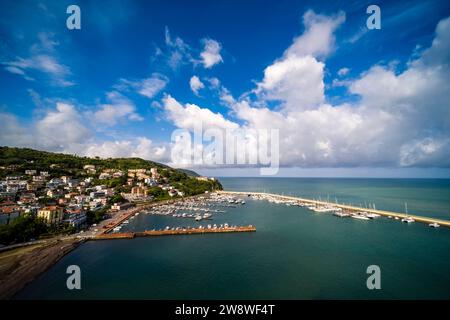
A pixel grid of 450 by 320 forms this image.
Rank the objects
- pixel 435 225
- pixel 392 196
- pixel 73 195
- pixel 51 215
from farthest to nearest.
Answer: pixel 392 196 → pixel 73 195 → pixel 435 225 → pixel 51 215

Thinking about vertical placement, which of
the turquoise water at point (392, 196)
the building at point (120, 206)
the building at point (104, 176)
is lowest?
the turquoise water at point (392, 196)

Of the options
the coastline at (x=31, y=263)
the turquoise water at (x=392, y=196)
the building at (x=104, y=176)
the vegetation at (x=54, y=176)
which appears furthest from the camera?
the building at (x=104, y=176)

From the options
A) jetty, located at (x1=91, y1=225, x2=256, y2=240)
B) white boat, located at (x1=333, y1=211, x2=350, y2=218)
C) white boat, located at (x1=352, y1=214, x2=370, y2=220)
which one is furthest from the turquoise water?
jetty, located at (x1=91, y1=225, x2=256, y2=240)

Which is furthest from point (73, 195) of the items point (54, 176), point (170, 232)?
point (170, 232)

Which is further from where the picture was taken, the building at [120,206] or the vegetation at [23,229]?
the building at [120,206]

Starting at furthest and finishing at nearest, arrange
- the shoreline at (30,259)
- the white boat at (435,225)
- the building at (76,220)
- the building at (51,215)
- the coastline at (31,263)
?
the white boat at (435,225), the building at (76,220), the building at (51,215), the shoreline at (30,259), the coastline at (31,263)

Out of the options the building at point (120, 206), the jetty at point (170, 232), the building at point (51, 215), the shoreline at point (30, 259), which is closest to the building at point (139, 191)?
the building at point (120, 206)

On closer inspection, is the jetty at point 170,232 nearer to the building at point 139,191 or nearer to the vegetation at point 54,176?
the vegetation at point 54,176

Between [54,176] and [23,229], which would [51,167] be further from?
[23,229]

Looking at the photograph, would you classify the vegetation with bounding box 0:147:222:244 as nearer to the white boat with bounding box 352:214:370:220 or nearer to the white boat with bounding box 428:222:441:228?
the white boat with bounding box 352:214:370:220
